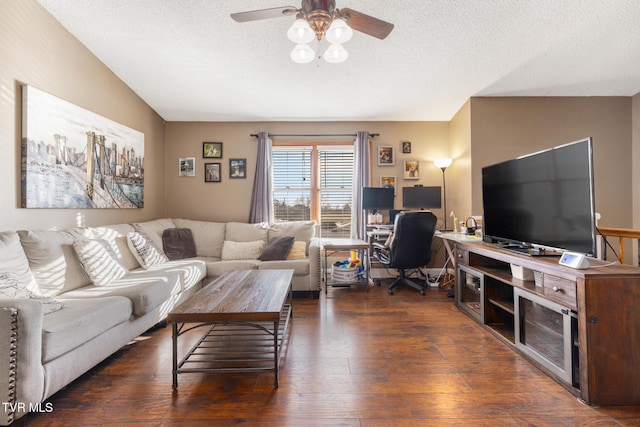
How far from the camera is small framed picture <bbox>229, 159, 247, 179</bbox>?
467 cm

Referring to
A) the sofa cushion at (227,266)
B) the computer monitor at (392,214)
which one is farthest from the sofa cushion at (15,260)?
the computer monitor at (392,214)

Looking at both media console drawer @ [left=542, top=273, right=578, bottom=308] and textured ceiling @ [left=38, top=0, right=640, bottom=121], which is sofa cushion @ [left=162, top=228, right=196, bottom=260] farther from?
media console drawer @ [left=542, top=273, right=578, bottom=308]

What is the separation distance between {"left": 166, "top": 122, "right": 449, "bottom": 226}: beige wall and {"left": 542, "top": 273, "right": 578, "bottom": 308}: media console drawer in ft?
9.18

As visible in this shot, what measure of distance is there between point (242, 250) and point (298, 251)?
75 cm

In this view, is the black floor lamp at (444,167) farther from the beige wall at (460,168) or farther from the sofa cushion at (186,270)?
the sofa cushion at (186,270)

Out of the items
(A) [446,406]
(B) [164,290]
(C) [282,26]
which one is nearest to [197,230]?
(B) [164,290]

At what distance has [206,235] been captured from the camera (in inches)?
165

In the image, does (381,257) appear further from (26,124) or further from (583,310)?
(26,124)

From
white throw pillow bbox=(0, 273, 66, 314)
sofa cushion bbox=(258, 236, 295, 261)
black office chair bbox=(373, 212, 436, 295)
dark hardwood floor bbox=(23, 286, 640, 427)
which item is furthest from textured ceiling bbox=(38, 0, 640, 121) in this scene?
dark hardwood floor bbox=(23, 286, 640, 427)

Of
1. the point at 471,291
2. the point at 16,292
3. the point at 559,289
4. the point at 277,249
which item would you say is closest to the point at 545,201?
the point at 559,289

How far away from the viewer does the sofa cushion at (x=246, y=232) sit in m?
4.21

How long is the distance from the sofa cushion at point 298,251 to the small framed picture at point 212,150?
6.35ft

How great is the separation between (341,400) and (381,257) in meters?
2.48

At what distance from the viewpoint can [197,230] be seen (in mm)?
4230
